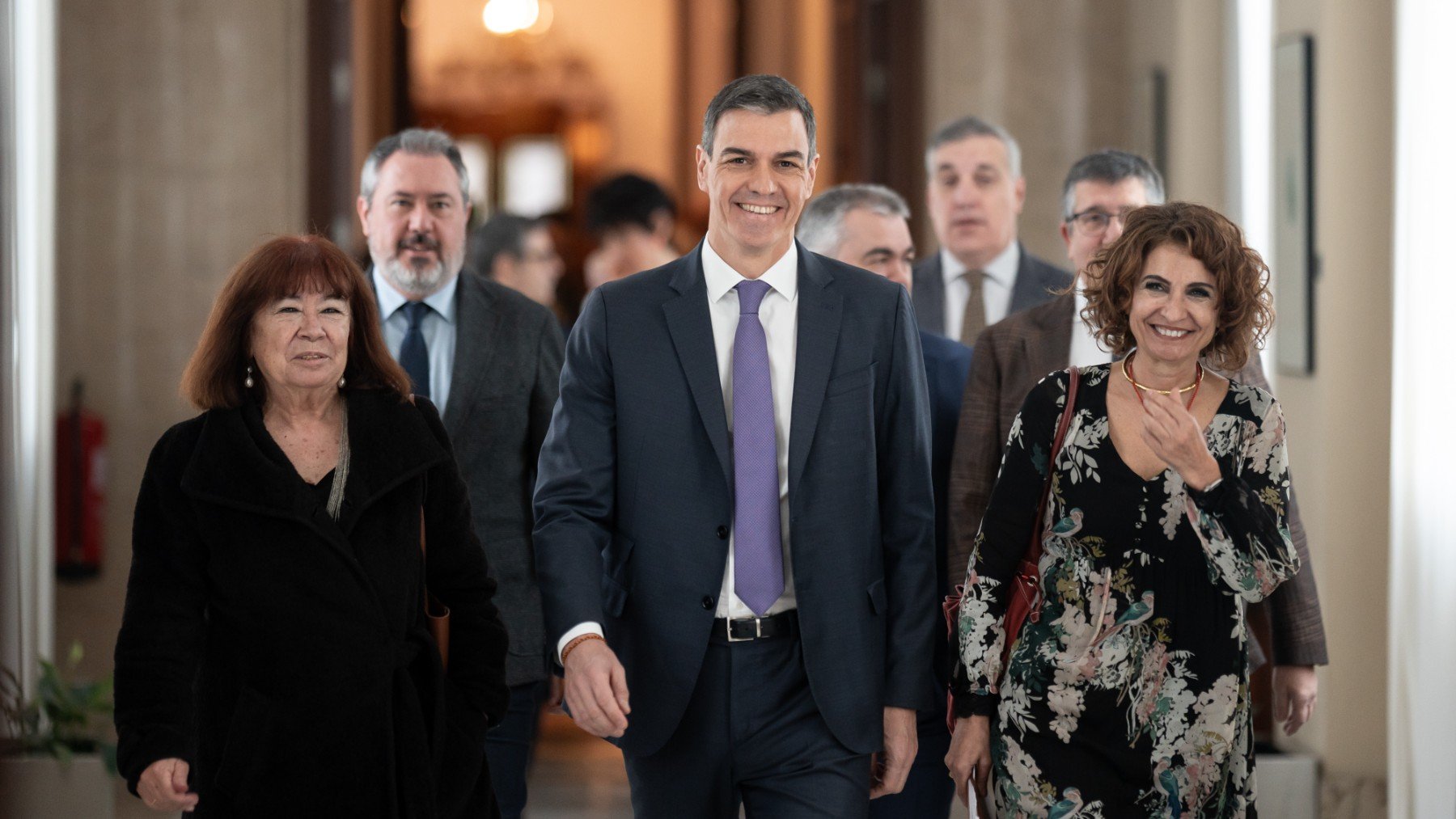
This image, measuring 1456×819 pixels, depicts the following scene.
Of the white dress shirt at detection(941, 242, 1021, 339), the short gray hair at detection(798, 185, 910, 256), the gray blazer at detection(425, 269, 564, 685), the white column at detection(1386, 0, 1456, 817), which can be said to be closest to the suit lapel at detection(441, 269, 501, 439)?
the gray blazer at detection(425, 269, 564, 685)

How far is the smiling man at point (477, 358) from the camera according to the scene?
3.75 m

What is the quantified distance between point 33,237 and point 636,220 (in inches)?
110

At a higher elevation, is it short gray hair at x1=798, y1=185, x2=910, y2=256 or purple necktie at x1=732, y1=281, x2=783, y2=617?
short gray hair at x1=798, y1=185, x2=910, y2=256

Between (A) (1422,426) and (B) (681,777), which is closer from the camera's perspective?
(B) (681,777)

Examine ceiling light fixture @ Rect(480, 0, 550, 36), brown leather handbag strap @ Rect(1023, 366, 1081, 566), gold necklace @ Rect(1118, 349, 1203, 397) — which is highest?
ceiling light fixture @ Rect(480, 0, 550, 36)

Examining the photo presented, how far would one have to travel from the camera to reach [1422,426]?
411cm

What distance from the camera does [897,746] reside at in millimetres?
2924

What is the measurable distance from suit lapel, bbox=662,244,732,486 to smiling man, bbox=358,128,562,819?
0.94 m

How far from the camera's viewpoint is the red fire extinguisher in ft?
23.1

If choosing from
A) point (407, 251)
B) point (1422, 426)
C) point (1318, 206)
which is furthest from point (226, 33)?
point (1422, 426)

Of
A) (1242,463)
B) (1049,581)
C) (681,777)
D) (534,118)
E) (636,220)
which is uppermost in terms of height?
(534,118)

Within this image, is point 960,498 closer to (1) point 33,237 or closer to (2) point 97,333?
(1) point 33,237

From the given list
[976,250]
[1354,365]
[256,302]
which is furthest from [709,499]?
[1354,365]

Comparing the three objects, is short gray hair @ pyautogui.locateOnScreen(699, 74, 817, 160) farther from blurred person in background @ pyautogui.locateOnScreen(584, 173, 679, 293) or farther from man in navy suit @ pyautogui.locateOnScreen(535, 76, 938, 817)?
blurred person in background @ pyautogui.locateOnScreen(584, 173, 679, 293)
